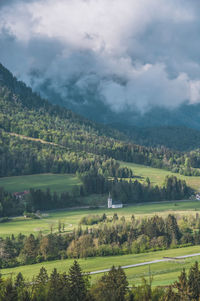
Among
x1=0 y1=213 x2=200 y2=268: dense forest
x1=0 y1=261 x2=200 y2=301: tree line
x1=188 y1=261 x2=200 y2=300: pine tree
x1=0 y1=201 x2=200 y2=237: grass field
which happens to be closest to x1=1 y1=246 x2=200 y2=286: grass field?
x1=0 y1=213 x2=200 y2=268: dense forest

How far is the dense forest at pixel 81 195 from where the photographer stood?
15838 cm

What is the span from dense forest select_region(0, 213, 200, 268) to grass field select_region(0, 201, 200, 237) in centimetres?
1015

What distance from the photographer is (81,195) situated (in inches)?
7269

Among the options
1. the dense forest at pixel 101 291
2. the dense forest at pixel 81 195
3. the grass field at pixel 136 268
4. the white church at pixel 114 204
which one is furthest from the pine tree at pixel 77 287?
the white church at pixel 114 204

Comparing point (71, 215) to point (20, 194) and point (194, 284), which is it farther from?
point (194, 284)

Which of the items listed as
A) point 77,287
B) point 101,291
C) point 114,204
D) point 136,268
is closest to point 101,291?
point 101,291

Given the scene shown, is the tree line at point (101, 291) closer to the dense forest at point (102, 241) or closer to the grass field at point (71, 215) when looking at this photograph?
the dense forest at point (102, 241)

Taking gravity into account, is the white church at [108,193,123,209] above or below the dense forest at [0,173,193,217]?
below

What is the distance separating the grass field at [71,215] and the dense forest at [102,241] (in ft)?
33.3

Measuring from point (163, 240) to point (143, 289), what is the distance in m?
46.2

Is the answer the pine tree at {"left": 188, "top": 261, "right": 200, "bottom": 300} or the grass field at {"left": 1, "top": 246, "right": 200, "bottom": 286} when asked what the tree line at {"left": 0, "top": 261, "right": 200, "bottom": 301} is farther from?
the grass field at {"left": 1, "top": 246, "right": 200, "bottom": 286}

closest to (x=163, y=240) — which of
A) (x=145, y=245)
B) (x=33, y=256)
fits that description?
(x=145, y=245)

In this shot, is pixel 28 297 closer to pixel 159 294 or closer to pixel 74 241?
pixel 159 294

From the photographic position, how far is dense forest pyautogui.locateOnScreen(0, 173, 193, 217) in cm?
15838
